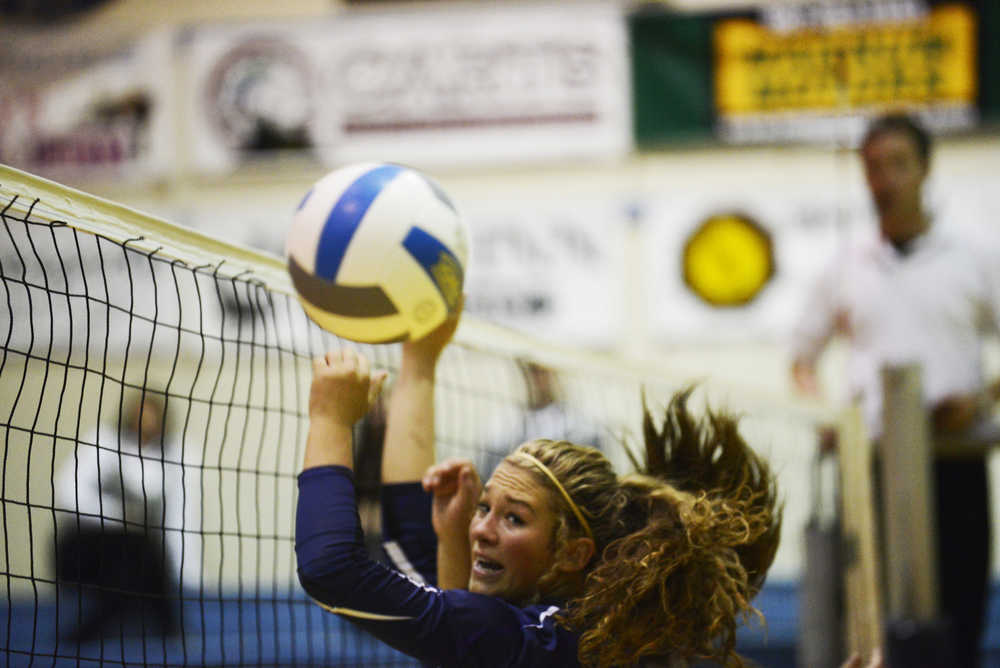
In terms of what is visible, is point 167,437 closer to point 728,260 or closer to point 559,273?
point 559,273

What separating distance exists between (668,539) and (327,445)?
2.09 feet

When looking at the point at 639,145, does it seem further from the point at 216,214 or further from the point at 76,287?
the point at 76,287

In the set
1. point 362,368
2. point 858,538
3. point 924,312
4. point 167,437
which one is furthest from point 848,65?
point 362,368

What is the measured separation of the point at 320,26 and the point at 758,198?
3.48m

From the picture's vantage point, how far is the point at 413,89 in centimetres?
781

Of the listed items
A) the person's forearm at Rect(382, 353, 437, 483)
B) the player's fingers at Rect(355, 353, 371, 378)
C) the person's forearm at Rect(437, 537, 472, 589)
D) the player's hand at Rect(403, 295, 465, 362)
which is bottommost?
the person's forearm at Rect(437, 537, 472, 589)

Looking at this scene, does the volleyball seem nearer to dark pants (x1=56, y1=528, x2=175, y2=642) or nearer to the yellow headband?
the yellow headband

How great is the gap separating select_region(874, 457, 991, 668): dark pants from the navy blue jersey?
2.10m

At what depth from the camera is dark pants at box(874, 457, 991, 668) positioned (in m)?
3.45

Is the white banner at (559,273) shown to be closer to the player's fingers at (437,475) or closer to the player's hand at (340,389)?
the player's fingers at (437,475)

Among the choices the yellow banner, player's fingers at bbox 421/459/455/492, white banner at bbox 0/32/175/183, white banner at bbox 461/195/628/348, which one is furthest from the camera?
white banner at bbox 0/32/175/183

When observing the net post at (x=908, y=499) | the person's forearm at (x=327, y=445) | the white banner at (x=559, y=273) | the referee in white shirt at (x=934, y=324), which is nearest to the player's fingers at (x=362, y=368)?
the person's forearm at (x=327, y=445)

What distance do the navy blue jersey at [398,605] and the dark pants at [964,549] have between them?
2.10 meters

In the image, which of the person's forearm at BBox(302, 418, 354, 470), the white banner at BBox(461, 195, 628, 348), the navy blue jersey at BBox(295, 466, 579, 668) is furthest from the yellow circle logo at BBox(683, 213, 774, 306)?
the person's forearm at BBox(302, 418, 354, 470)
